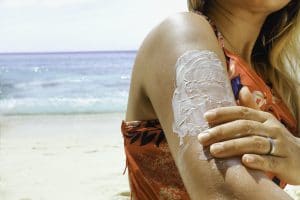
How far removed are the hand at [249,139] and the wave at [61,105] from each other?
12075 millimetres

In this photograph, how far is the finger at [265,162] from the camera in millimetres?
1029

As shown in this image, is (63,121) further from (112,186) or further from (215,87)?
(215,87)

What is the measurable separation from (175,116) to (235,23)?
606 millimetres

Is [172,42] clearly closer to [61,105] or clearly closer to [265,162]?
[265,162]

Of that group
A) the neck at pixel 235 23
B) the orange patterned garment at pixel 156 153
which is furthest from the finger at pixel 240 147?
the neck at pixel 235 23

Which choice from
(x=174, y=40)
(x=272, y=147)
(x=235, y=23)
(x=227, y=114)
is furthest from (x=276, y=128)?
(x=235, y=23)

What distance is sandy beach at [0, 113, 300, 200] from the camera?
5578mm

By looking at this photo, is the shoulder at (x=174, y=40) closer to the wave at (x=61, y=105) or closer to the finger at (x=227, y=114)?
the finger at (x=227, y=114)

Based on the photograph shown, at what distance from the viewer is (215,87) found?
111cm

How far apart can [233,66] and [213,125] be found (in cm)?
44

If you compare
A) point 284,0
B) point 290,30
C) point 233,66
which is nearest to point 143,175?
point 233,66

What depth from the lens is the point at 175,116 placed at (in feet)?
3.71

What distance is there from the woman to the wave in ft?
38.3

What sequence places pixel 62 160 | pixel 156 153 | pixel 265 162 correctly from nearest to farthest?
pixel 265 162 → pixel 156 153 → pixel 62 160
